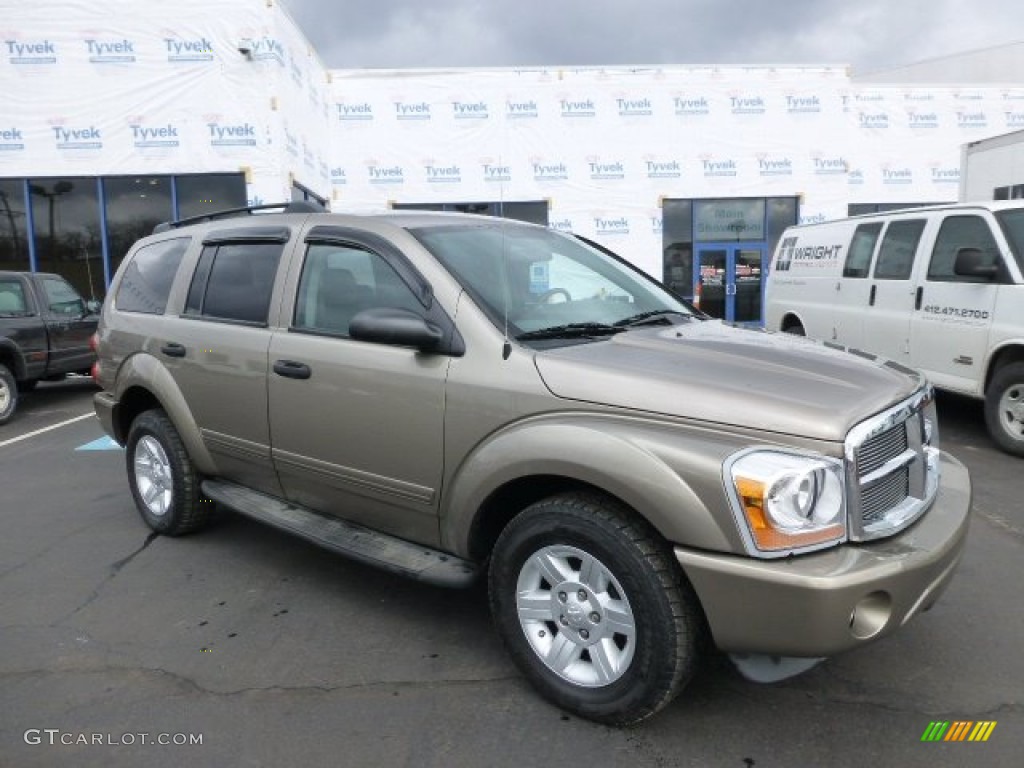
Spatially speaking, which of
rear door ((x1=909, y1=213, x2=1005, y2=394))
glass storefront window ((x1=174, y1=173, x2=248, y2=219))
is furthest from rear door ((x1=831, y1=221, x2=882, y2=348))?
glass storefront window ((x1=174, y1=173, x2=248, y2=219))

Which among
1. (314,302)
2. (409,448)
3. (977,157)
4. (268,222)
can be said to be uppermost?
(977,157)

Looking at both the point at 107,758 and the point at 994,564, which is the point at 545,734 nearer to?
the point at 107,758

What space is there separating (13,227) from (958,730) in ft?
62.7

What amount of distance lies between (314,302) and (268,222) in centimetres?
68

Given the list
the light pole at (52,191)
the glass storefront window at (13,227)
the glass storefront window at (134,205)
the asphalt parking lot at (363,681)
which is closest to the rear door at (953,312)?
the asphalt parking lot at (363,681)

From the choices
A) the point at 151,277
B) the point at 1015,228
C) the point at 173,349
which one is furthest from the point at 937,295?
the point at 151,277

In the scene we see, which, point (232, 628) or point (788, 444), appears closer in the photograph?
point (788, 444)

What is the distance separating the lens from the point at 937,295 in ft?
22.0

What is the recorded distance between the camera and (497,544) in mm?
2803

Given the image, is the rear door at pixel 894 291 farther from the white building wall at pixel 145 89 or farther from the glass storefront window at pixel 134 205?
the glass storefront window at pixel 134 205

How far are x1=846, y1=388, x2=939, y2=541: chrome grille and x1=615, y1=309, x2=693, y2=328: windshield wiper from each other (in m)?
1.10

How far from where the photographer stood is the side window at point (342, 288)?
3.25 metres

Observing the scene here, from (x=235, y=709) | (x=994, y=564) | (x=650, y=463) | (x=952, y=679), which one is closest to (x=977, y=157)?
(x=994, y=564)

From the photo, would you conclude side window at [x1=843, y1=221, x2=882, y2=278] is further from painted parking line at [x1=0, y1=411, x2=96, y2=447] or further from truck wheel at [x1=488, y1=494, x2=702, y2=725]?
painted parking line at [x1=0, y1=411, x2=96, y2=447]
